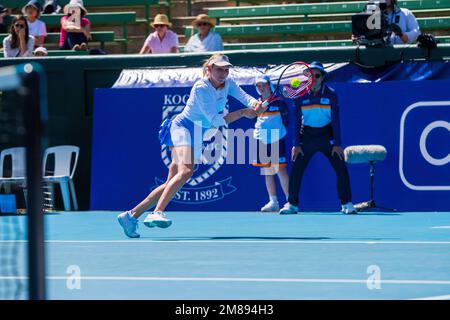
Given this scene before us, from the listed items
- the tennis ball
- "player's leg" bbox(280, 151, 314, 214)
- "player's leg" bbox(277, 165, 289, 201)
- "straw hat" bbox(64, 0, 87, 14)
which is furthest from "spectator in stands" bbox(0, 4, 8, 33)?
the tennis ball

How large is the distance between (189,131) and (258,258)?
2287 mm

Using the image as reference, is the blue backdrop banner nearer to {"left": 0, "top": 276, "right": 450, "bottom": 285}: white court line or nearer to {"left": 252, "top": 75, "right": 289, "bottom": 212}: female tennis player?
{"left": 252, "top": 75, "right": 289, "bottom": 212}: female tennis player

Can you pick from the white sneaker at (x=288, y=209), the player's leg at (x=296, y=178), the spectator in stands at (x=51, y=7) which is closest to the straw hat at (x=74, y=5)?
the spectator in stands at (x=51, y=7)

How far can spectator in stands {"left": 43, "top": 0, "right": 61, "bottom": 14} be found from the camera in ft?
66.6

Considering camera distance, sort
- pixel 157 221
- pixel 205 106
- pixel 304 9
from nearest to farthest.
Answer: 1. pixel 157 221
2. pixel 205 106
3. pixel 304 9

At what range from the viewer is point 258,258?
931 centimetres

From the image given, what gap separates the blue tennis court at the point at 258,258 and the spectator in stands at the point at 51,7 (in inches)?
288

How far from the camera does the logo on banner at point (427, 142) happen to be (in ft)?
48.0

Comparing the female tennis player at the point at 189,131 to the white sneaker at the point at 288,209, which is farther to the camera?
the white sneaker at the point at 288,209

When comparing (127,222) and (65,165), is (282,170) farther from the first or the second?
(127,222)

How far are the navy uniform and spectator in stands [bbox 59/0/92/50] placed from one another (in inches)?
202

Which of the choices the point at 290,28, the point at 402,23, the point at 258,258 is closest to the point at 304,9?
the point at 290,28

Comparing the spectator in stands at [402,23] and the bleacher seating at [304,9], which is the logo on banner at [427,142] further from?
the bleacher seating at [304,9]
